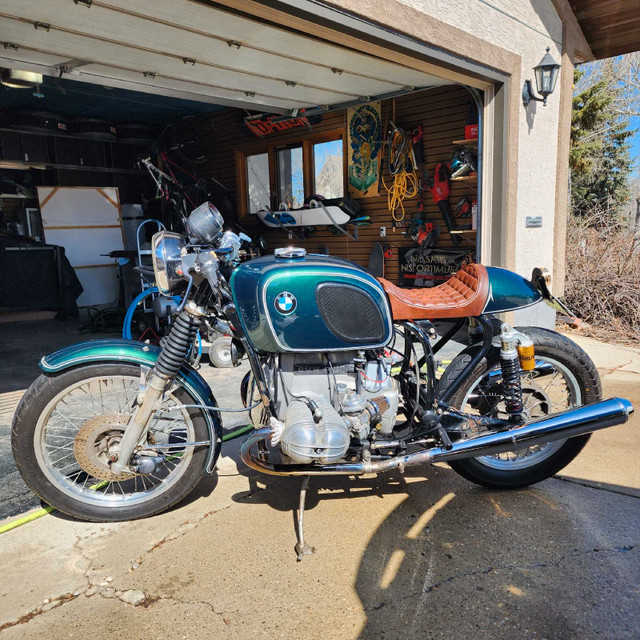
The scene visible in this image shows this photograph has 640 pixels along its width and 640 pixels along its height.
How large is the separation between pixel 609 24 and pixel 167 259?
6.08m

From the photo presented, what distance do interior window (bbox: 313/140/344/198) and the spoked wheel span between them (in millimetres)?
5623

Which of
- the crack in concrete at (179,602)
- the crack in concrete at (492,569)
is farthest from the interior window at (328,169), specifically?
the crack in concrete at (179,602)

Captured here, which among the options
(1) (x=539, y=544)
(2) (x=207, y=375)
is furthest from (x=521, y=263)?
(1) (x=539, y=544)

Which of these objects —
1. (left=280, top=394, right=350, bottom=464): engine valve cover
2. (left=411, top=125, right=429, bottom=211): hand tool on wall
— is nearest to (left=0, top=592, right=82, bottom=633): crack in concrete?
(left=280, top=394, right=350, bottom=464): engine valve cover

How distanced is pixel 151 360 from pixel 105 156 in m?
7.98

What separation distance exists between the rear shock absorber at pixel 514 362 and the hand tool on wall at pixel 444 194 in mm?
4271

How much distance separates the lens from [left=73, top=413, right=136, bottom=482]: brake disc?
2.13 m

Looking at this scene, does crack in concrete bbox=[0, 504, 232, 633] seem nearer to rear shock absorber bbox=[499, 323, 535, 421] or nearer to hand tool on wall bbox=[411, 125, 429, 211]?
rear shock absorber bbox=[499, 323, 535, 421]

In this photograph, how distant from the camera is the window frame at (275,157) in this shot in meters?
7.34

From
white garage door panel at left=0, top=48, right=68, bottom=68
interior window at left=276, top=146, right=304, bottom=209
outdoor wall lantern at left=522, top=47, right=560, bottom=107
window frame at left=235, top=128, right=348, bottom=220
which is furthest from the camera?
interior window at left=276, top=146, right=304, bottom=209

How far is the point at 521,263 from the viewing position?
539 centimetres

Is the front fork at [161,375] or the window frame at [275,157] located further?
the window frame at [275,157]

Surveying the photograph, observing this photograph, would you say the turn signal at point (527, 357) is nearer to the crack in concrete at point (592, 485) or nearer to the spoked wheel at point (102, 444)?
the crack in concrete at point (592, 485)

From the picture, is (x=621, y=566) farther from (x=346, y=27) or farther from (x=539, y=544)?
(x=346, y=27)
